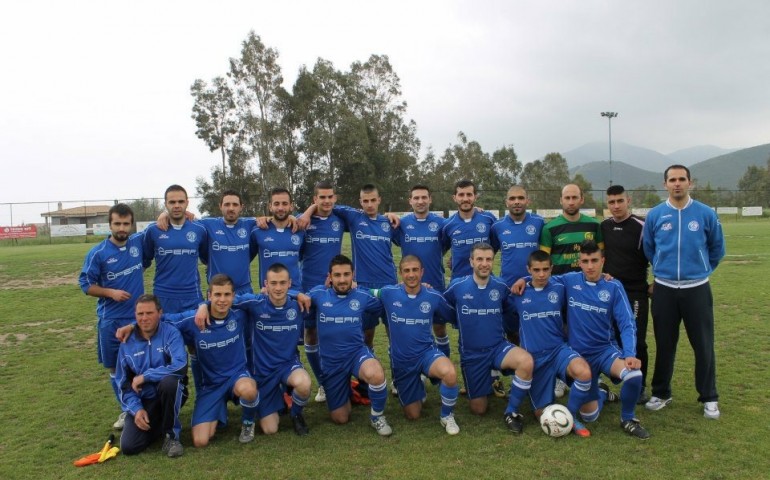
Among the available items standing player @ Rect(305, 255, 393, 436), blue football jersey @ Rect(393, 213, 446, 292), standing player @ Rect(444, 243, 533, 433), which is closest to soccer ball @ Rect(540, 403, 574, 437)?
standing player @ Rect(444, 243, 533, 433)

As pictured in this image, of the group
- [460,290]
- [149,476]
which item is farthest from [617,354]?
[149,476]

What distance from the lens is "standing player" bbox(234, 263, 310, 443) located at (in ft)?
14.8

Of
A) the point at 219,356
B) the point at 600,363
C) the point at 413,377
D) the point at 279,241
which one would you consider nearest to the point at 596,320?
the point at 600,363

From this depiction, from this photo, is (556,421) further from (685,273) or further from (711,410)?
(685,273)

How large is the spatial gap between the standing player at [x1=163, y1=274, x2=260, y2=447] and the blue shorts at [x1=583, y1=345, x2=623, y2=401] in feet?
9.25

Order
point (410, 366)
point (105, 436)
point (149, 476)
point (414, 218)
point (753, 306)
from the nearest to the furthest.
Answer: point (149, 476), point (105, 436), point (410, 366), point (414, 218), point (753, 306)

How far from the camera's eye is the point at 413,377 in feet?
15.1

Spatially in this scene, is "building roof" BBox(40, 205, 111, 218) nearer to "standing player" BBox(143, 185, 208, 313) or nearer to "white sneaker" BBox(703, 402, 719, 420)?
"standing player" BBox(143, 185, 208, 313)

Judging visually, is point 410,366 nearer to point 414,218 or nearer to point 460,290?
point 460,290

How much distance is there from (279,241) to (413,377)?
1.93m

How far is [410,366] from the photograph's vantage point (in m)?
4.66

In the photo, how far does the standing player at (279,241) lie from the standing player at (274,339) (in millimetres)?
619

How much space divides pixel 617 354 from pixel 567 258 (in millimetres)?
1079

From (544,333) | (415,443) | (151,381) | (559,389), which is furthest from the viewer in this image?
(559,389)
